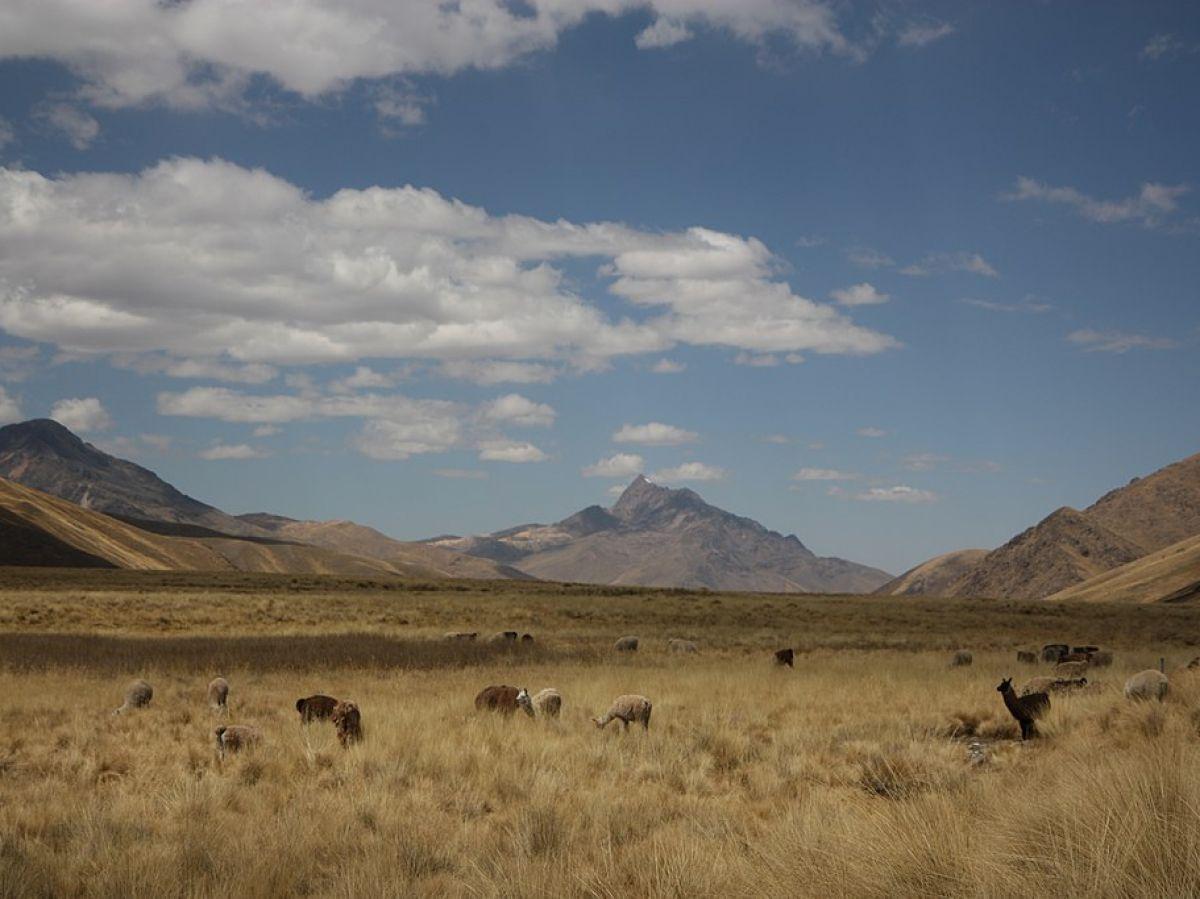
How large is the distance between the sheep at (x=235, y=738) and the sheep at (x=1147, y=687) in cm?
1409

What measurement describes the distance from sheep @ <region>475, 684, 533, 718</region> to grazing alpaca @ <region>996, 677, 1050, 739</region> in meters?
7.77

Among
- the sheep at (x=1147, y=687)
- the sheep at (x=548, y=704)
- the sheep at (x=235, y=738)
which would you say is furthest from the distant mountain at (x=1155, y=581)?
the sheep at (x=235, y=738)

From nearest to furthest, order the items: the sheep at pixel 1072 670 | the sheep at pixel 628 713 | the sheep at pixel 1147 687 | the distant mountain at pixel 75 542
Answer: the sheep at pixel 628 713
the sheep at pixel 1147 687
the sheep at pixel 1072 670
the distant mountain at pixel 75 542

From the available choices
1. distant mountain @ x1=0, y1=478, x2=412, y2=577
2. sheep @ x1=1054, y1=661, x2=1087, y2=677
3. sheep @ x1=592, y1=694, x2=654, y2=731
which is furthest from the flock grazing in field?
distant mountain @ x1=0, y1=478, x2=412, y2=577

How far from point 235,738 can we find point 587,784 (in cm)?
521

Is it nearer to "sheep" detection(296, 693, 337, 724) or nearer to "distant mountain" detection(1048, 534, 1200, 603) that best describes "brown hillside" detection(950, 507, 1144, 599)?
"distant mountain" detection(1048, 534, 1200, 603)

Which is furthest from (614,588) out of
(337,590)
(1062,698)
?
(1062,698)

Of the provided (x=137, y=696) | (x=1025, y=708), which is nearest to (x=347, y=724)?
(x=137, y=696)

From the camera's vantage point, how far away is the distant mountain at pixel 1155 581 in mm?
→ 104062

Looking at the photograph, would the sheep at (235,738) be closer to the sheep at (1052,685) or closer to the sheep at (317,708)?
the sheep at (317,708)

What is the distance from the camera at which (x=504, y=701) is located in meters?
15.5

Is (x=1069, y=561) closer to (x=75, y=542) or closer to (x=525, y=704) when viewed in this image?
(x=75, y=542)

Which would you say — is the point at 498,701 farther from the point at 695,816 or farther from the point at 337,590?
the point at 337,590

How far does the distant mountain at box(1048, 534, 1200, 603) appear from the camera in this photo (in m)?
104
